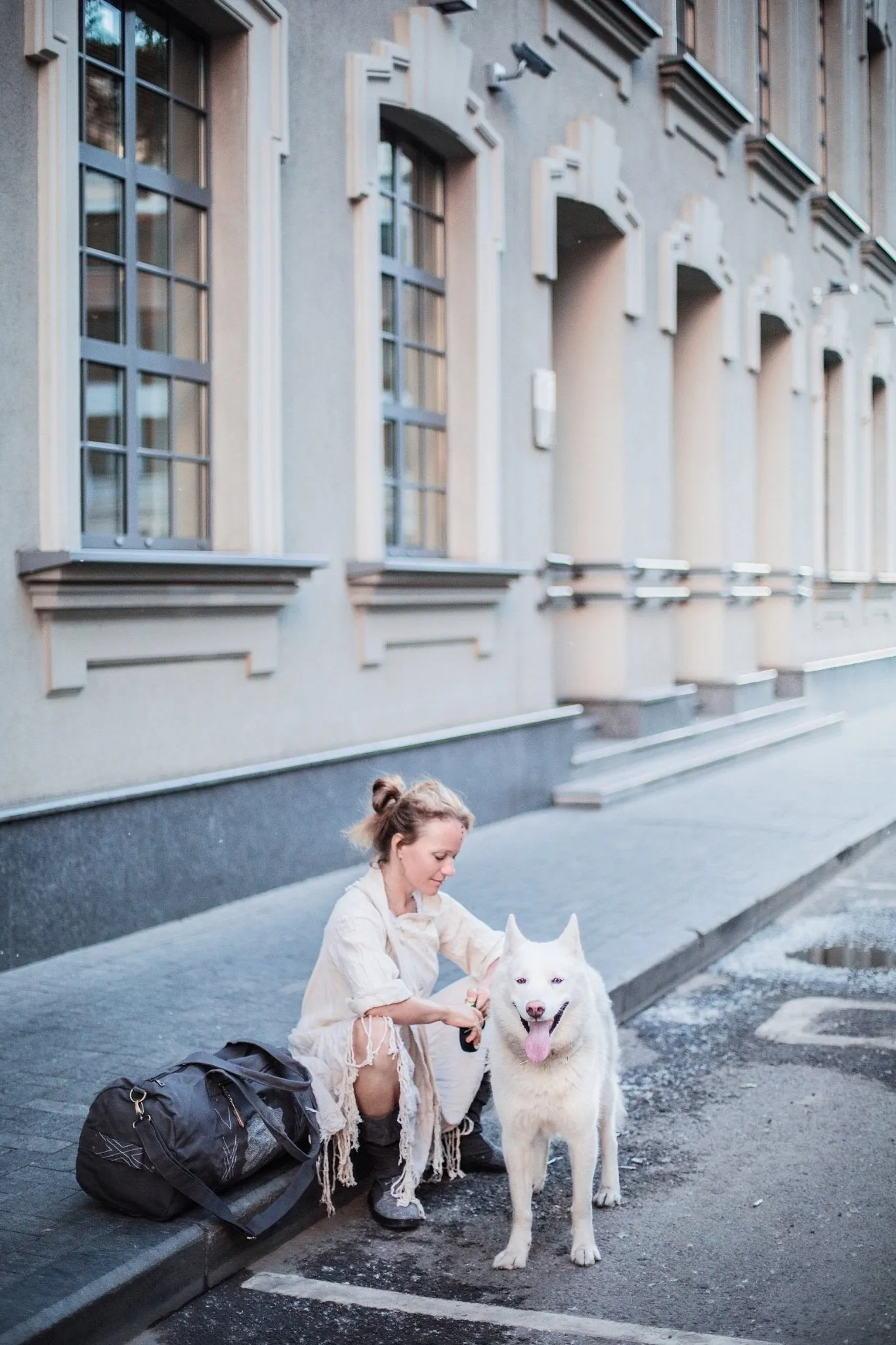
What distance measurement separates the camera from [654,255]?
14.4 meters

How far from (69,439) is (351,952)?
3.38 metres

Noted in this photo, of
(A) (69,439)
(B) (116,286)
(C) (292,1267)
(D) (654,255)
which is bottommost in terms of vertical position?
(C) (292,1267)

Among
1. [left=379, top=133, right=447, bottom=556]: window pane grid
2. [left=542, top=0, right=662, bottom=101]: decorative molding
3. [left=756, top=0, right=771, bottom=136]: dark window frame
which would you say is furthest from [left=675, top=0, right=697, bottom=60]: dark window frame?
[left=379, top=133, right=447, bottom=556]: window pane grid

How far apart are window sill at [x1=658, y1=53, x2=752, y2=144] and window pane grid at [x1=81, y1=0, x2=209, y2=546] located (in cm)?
732

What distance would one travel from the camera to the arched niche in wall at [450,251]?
931 cm

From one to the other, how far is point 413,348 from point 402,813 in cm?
659

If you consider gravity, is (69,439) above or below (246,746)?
above

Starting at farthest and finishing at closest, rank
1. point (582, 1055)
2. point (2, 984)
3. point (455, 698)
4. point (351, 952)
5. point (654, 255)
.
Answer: point (654, 255) < point (455, 698) < point (2, 984) < point (351, 952) < point (582, 1055)

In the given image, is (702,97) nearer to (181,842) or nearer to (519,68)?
(519,68)

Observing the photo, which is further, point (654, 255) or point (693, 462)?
point (693, 462)

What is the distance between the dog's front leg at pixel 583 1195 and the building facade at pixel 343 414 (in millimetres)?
3289

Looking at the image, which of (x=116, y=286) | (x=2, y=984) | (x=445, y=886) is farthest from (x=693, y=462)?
(x=2, y=984)

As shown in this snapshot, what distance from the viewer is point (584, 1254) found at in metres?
4.12

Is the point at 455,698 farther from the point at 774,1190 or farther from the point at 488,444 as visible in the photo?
the point at 774,1190
